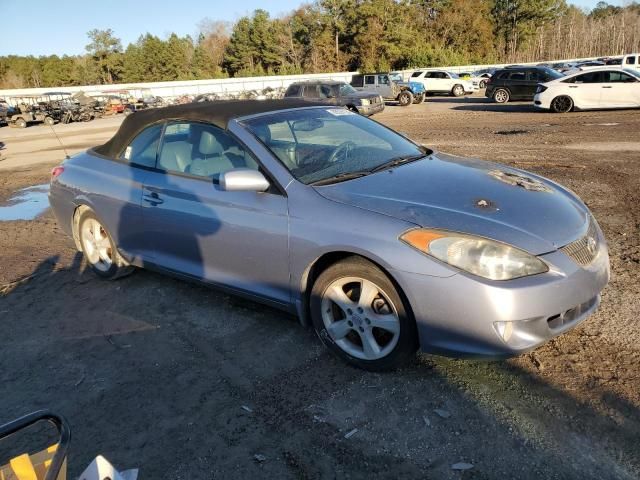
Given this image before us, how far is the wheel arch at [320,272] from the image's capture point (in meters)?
2.89

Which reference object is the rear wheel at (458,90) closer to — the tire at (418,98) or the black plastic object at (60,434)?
the tire at (418,98)

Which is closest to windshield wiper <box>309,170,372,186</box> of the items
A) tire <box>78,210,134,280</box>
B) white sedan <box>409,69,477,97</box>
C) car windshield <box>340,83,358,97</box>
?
tire <box>78,210,134,280</box>

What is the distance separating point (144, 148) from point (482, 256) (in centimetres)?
307

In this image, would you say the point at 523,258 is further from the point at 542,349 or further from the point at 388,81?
the point at 388,81

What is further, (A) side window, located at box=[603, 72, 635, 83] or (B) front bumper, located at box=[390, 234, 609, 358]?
(A) side window, located at box=[603, 72, 635, 83]

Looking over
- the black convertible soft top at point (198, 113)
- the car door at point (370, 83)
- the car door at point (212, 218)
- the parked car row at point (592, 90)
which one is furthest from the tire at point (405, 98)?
the car door at point (212, 218)

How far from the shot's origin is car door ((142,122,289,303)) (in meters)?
3.41

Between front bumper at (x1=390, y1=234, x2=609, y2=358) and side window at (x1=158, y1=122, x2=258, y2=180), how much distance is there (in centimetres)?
155

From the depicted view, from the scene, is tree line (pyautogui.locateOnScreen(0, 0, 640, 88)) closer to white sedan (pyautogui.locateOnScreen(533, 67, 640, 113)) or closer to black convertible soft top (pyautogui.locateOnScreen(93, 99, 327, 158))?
white sedan (pyautogui.locateOnScreen(533, 67, 640, 113))

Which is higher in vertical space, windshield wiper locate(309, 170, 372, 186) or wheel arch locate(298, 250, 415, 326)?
windshield wiper locate(309, 170, 372, 186)

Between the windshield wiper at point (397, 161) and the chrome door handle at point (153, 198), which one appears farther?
the chrome door handle at point (153, 198)

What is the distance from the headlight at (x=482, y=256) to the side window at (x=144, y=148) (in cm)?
262

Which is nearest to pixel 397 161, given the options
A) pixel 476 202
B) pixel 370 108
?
pixel 476 202

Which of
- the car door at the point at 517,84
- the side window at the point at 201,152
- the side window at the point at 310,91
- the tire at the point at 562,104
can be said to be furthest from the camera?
the car door at the point at 517,84
